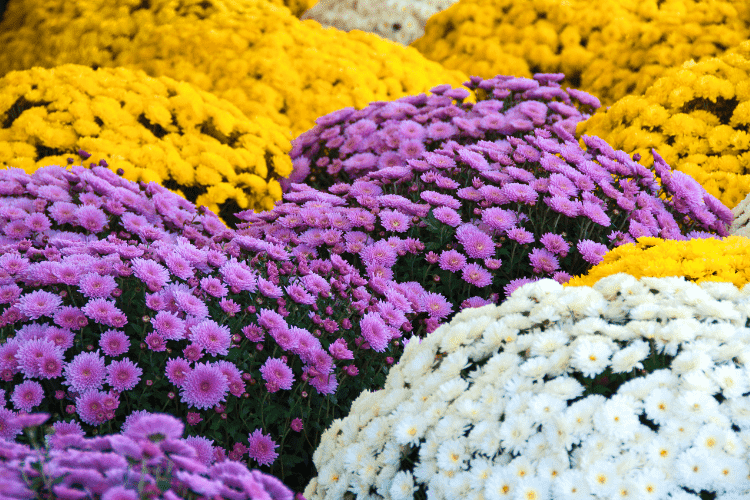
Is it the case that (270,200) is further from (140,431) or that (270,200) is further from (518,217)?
(140,431)

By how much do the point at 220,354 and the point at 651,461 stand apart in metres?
1.25

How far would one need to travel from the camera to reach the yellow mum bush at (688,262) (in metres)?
2.12

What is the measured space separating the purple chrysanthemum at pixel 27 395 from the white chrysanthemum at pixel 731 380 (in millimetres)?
1714

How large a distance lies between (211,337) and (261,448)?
36 centimetres

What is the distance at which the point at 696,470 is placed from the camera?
137cm

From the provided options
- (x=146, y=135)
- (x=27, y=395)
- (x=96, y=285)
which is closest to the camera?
(x=27, y=395)

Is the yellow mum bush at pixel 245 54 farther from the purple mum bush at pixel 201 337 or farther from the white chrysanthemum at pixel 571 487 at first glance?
the white chrysanthemum at pixel 571 487

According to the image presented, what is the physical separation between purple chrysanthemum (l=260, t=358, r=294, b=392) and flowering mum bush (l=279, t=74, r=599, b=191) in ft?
6.19

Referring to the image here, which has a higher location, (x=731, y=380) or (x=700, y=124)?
(x=731, y=380)

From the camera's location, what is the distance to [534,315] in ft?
5.70

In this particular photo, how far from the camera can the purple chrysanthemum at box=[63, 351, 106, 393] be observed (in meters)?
1.90

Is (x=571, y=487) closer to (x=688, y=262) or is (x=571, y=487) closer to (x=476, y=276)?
(x=688, y=262)

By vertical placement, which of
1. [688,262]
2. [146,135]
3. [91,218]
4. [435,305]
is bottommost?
[146,135]

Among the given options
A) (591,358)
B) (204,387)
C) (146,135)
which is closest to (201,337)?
(204,387)
